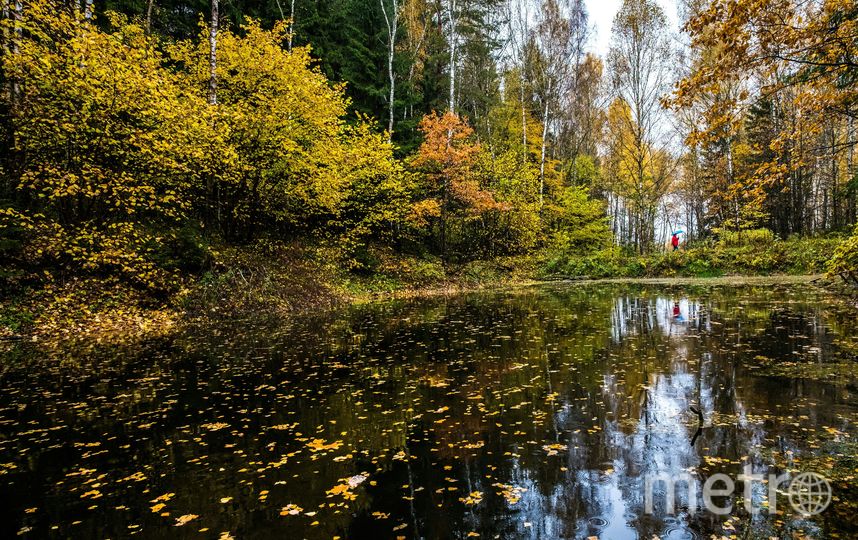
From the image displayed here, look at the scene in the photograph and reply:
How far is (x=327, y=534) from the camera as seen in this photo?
3.27 m

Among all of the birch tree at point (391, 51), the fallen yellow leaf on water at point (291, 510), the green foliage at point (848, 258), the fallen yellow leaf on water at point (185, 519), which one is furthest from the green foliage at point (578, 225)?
the fallen yellow leaf on water at point (185, 519)

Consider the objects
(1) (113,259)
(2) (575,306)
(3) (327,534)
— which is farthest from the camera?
(2) (575,306)

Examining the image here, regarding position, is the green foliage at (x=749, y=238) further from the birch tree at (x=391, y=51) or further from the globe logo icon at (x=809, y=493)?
the globe logo icon at (x=809, y=493)

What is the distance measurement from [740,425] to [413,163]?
20.9 m

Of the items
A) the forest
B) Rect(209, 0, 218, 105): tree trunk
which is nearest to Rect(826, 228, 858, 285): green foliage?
the forest

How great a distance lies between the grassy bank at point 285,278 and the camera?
11641 mm

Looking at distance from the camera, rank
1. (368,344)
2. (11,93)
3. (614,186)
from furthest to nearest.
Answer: (614,186) → (11,93) → (368,344)

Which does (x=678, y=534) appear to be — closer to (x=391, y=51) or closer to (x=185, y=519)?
(x=185, y=519)

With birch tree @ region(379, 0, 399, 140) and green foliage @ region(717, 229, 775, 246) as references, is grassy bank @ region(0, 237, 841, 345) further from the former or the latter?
birch tree @ region(379, 0, 399, 140)

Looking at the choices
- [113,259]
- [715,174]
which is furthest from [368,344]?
[715,174]

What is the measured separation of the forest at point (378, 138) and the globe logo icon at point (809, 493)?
2942 millimetres

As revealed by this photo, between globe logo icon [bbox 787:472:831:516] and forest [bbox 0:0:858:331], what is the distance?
2.94 m

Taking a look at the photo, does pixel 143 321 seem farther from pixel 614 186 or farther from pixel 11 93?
pixel 614 186

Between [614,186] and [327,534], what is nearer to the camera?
[327,534]
